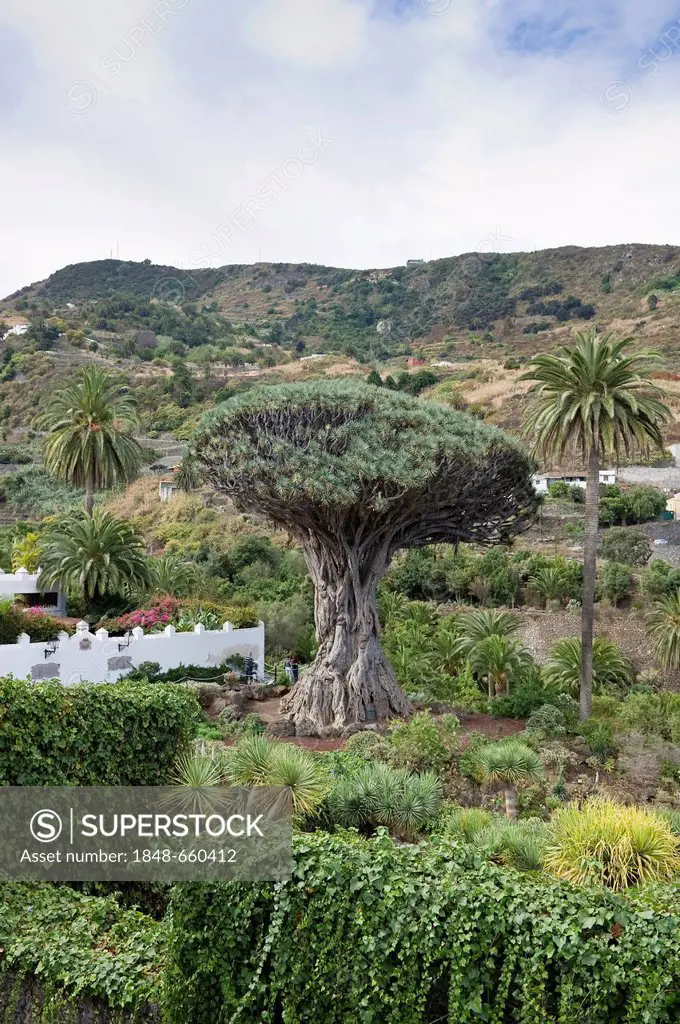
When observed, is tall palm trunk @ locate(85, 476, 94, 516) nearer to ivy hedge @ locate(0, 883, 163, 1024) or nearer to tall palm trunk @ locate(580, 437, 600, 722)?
tall palm trunk @ locate(580, 437, 600, 722)

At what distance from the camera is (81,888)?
33.5 ft

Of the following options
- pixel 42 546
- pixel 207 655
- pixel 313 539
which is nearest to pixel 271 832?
pixel 313 539

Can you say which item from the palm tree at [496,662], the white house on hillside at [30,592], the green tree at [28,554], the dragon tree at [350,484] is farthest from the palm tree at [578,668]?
the green tree at [28,554]

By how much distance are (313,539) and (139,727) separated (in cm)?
996

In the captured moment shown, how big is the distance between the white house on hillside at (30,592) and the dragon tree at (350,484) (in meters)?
9.63

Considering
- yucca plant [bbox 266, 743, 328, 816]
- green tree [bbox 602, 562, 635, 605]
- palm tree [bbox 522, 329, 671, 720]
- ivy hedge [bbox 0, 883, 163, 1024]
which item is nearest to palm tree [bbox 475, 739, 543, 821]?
yucca plant [bbox 266, 743, 328, 816]

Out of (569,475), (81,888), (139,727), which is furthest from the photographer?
(569,475)

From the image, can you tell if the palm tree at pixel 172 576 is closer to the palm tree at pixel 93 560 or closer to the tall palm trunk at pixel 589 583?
the palm tree at pixel 93 560

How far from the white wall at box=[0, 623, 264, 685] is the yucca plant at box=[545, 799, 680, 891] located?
11.5 m

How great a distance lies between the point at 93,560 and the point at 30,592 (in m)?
2.62

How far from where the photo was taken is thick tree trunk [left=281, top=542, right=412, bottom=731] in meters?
20.5

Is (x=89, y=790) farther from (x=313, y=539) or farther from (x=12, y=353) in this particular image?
(x=12, y=353)

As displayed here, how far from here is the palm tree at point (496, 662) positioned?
2497cm

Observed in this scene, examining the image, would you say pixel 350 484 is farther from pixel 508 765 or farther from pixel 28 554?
pixel 28 554
